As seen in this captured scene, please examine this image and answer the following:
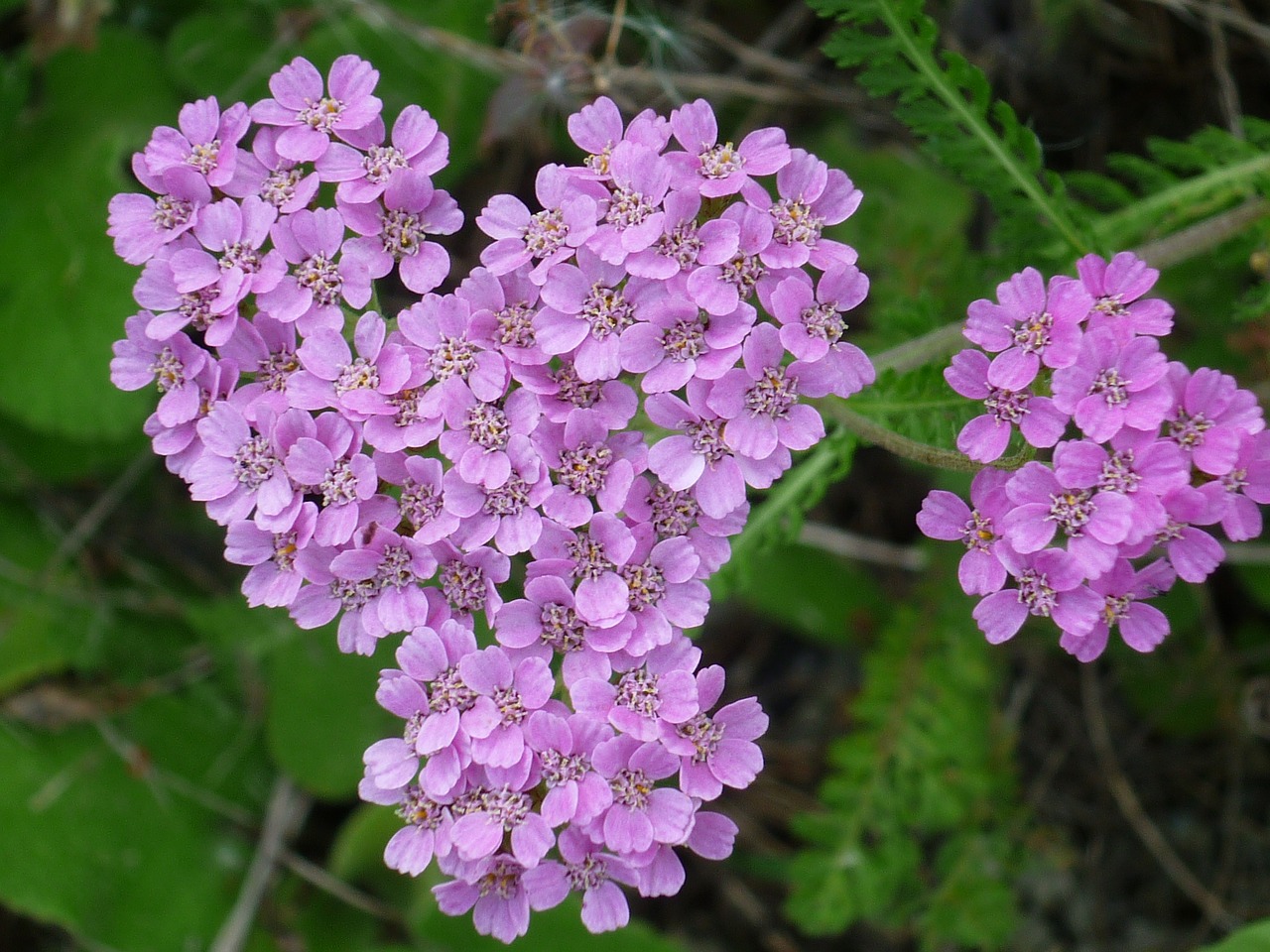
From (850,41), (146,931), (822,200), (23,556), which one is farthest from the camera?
(23,556)

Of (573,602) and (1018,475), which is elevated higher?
(1018,475)

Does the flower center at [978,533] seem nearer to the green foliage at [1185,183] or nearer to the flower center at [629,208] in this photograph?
the flower center at [629,208]

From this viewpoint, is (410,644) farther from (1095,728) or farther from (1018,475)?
(1095,728)

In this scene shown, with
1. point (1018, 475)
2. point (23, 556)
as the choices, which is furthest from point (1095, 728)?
point (23, 556)

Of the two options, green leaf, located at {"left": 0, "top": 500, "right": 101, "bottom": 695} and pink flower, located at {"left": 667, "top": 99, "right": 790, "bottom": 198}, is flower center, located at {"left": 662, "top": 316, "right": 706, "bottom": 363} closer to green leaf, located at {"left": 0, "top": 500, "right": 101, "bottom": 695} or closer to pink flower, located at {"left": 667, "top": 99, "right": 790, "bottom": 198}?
pink flower, located at {"left": 667, "top": 99, "right": 790, "bottom": 198}

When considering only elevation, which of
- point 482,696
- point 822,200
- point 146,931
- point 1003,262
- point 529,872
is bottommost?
point 146,931

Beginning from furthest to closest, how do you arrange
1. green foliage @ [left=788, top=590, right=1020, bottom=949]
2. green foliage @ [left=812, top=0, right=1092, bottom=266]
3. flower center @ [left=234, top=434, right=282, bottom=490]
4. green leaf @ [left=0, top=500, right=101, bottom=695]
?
green leaf @ [left=0, top=500, right=101, bottom=695] → green foliage @ [left=788, top=590, right=1020, bottom=949] → green foliage @ [left=812, top=0, right=1092, bottom=266] → flower center @ [left=234, top=434, right=282, bottom=490]

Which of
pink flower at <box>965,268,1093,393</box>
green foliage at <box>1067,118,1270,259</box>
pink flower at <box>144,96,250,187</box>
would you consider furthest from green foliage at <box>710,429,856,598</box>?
pink flower at <box>144,96,250,187</box>
